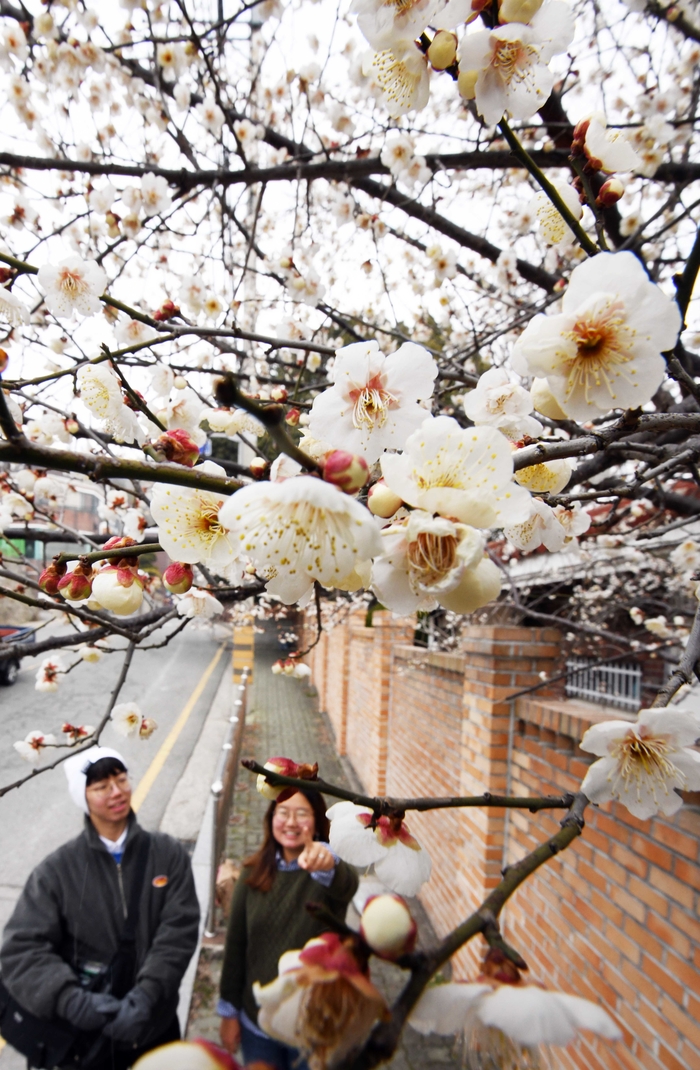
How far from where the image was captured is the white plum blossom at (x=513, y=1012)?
0.53 metres

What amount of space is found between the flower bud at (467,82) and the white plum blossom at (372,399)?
1.38 feet

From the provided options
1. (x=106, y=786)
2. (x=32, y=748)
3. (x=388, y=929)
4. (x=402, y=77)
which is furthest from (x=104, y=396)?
(x=32, y=748)

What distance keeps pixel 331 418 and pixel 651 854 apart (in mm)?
2067

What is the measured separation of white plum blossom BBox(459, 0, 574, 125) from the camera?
928 mm

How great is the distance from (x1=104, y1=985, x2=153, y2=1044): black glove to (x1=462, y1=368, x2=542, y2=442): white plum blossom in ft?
8.46

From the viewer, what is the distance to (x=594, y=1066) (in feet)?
7.52

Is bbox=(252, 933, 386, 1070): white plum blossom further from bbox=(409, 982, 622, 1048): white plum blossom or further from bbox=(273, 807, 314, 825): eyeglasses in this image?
bbox=(273, 807, 314, 825): eyeglasses

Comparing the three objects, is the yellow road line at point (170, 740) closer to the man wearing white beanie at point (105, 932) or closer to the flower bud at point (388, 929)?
the man wearing white beanie at point (105, 932)

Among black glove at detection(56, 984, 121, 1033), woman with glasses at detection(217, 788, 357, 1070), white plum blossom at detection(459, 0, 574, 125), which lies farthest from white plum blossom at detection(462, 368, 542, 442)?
black glove at detection(56, 984, 121, 1033)

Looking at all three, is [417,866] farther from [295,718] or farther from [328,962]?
[295,718]

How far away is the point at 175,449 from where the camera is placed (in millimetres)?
766

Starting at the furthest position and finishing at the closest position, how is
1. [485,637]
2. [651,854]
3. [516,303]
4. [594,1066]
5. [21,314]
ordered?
[516,303] → [485,637] → [594,1066] → [651,854] → [21,314]

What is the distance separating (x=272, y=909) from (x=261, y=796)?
31.6 inches

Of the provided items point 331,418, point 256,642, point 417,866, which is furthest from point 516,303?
point 417,866
